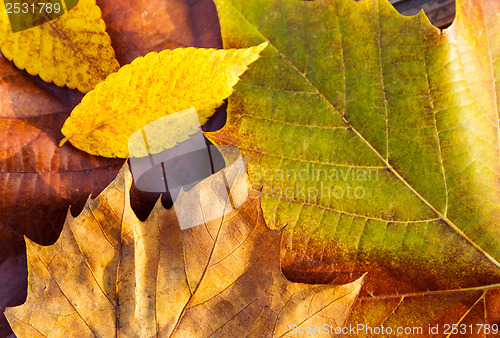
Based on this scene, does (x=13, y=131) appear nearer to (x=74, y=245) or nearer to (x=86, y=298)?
(x=74, y=245)

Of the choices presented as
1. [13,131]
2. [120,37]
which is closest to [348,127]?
[120,37]

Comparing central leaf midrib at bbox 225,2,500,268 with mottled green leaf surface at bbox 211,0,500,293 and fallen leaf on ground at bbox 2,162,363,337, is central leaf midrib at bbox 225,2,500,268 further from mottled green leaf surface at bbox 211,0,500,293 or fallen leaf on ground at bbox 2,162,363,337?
fallen leaf on ground at bbox 2,162,363,337

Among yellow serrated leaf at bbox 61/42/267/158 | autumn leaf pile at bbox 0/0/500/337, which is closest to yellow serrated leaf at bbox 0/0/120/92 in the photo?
autumn leaf pile at bbox 0/0/500/337

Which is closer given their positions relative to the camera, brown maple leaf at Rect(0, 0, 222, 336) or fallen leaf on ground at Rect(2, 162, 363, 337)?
fallen leaf on ground at Rect(2, 162, 363, 337)

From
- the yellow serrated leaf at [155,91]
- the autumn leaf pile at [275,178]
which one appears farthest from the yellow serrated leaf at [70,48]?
the yellow serrated leaf at [155,91]

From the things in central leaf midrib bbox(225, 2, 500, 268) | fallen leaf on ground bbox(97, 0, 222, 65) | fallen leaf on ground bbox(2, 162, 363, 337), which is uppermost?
fallen leaf on ground bbox(97, 0, 222, 65)

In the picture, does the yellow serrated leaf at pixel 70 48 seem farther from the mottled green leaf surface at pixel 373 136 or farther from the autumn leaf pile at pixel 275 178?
the mottled green leaf surface at pixel 373 136
